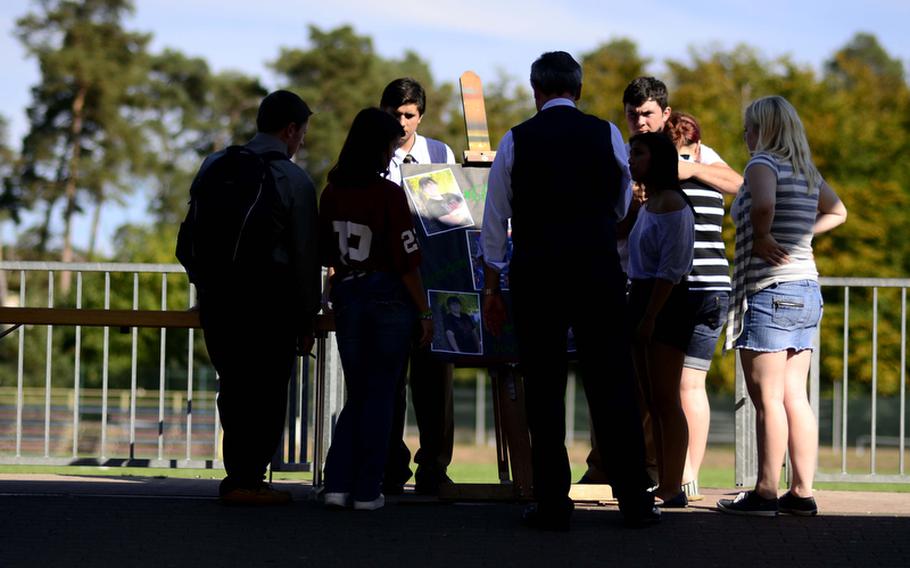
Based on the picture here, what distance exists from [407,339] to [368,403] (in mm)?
347

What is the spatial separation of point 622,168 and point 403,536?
1.82 metres

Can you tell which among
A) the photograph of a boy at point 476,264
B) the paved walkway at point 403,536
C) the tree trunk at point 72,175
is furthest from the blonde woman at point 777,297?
the tree trunk at point 72,175

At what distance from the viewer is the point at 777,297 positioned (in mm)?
6508

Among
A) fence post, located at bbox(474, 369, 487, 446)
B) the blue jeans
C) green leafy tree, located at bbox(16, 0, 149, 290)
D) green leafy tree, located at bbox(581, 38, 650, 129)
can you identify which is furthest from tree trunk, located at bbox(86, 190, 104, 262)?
the blue jeans

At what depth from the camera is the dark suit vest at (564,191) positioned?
601 centimetres

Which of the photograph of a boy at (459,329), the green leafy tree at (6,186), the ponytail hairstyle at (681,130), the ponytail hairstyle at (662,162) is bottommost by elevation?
the photograph of a boy at (459,329)

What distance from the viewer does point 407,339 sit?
661 centimetres

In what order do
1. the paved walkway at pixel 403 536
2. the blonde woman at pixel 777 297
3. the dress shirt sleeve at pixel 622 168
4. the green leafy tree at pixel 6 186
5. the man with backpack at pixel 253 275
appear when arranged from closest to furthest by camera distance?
1. the paved walkway at pixel 403 536
2. the dress shirt sleeve at pixel 622 168
3. the blonde woman at pixel 777 297
4. the man with backpack at pixel 253 275
5. the green leafy tree at pixel 6 186

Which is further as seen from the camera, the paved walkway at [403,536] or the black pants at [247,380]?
the black pants at [247,380]

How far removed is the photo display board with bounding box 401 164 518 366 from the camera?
6867 millimetres

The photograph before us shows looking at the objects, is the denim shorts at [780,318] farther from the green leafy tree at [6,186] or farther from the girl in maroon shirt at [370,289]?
the green leafy tree at [6,186]

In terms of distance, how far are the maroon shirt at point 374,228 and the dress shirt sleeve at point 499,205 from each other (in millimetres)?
493

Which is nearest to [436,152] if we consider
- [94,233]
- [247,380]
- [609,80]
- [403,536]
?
[247,380]

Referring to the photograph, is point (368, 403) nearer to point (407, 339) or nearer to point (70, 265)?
point (407, 339)
